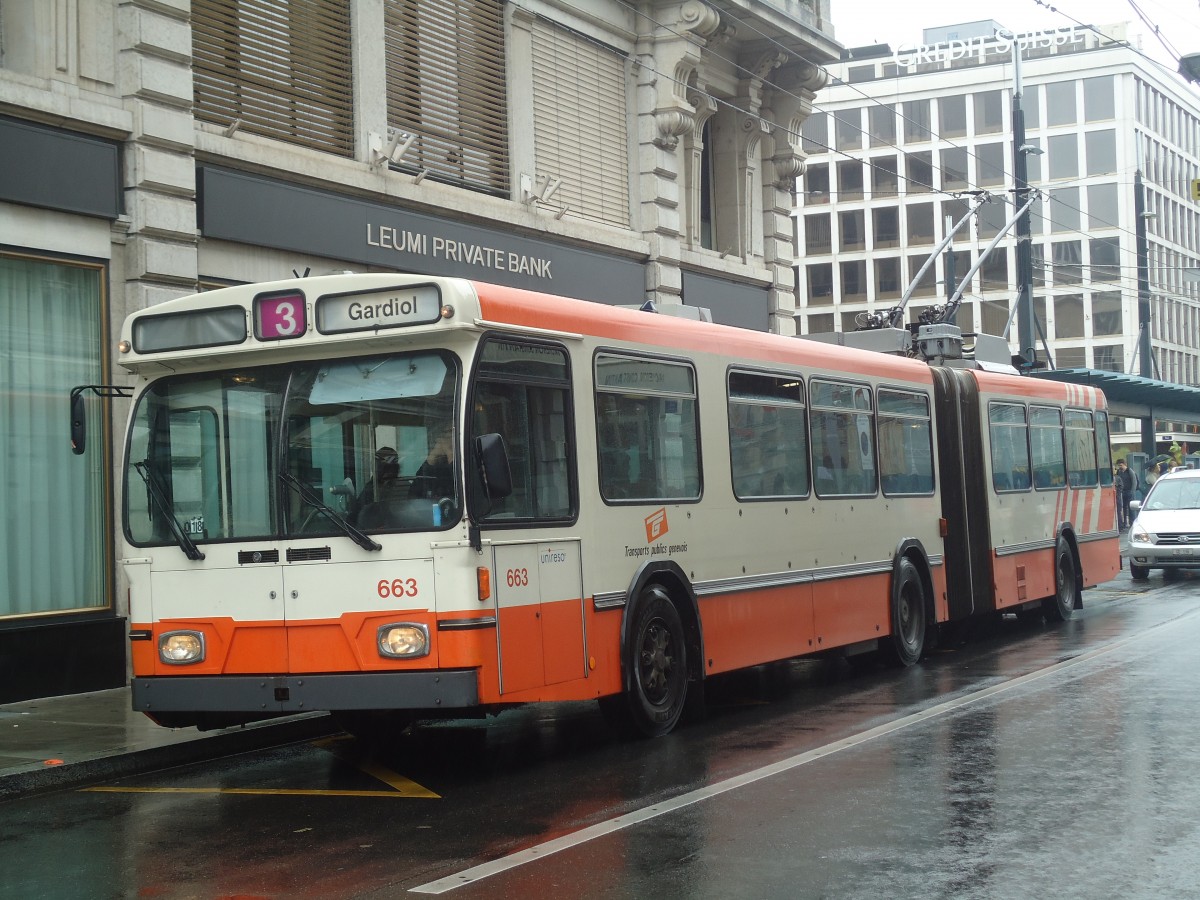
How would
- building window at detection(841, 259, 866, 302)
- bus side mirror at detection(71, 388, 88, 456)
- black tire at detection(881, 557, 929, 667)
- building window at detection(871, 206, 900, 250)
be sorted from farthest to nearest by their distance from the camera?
building window at detection(841, 259, 866, 302)
building window at detection(871, 206, 900, 250)
black tire at detection(881, 557, 929, 667)
bus side mirror at detection(71, 388, 88, 456)

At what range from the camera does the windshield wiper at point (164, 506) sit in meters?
9.31

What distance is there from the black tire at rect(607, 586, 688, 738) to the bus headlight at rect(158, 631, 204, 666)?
2609 millimetres

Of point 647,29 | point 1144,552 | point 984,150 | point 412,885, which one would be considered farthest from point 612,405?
point 984,150

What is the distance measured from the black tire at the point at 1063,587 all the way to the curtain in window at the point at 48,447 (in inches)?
429

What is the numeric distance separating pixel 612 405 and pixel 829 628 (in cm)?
399

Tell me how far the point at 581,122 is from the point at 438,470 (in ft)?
43.6

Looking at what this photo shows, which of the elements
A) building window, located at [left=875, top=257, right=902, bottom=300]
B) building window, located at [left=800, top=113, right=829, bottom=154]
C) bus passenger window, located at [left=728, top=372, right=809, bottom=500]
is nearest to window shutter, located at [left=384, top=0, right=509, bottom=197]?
bus passenger window, located at [left=728, top=372, right=809, bottom=500]

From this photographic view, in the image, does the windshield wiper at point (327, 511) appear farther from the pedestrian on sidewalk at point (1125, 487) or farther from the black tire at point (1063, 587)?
the pedestrian on sidewalk at point (1125, 487)

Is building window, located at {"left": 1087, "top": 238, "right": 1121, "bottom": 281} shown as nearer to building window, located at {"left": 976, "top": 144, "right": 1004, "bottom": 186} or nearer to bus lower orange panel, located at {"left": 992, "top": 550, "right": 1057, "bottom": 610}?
building window, located at {"left": 976, "top": 144, "right": 1004, "bottom": 186}

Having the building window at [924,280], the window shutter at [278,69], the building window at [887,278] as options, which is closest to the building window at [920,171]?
the building window at [924,280]

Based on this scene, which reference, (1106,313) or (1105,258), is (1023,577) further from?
(1106,313)

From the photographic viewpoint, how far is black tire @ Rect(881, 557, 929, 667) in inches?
575

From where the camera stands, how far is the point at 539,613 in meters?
9.23

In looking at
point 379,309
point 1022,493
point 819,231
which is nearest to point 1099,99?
point 819,231
